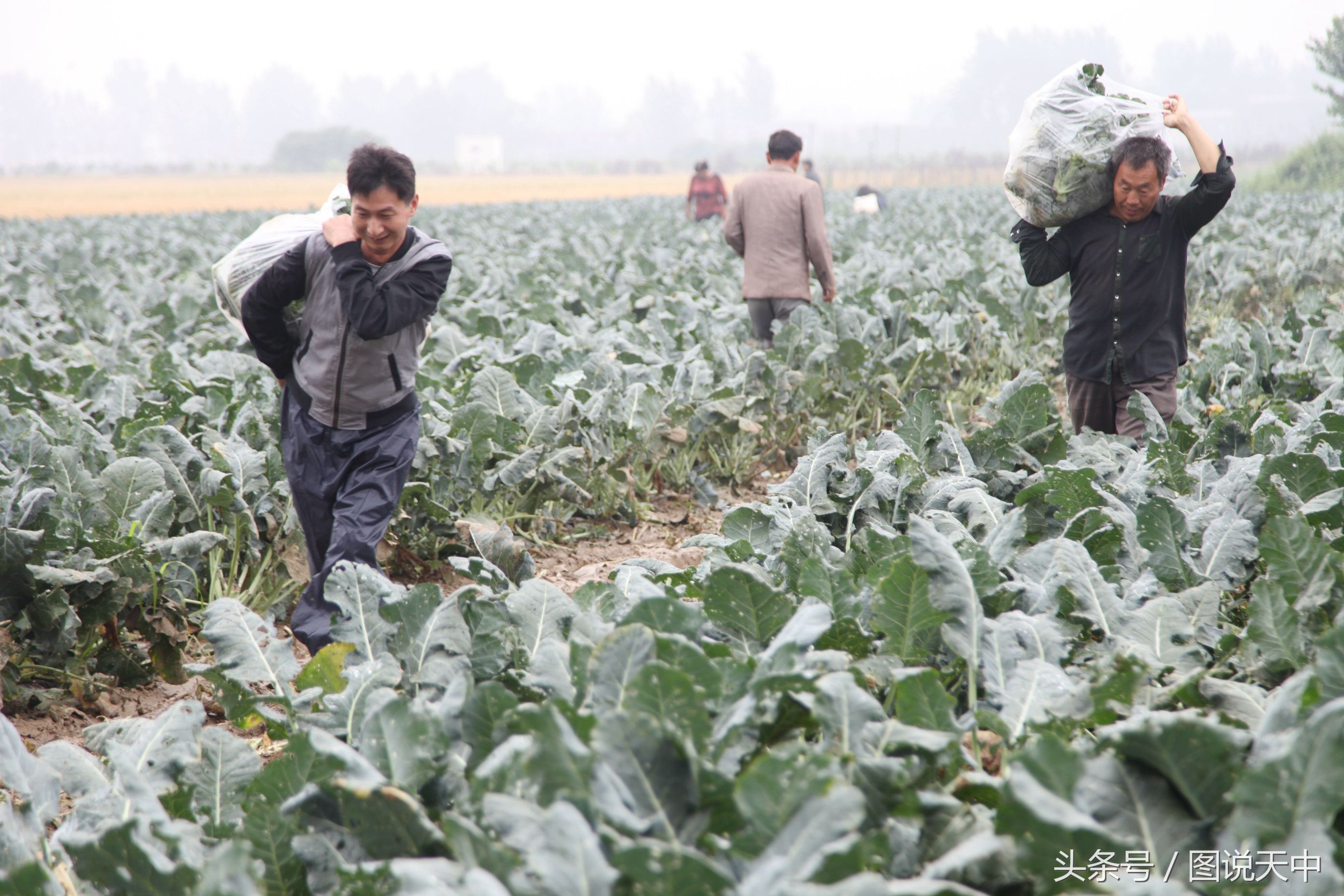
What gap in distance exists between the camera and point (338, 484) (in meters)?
3.61

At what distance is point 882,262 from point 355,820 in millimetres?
11265

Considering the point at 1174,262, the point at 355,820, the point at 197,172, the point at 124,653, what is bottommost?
the point at 124,653

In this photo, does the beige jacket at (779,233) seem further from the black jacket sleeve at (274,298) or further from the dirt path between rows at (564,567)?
the black jacket sleeve at (274,298)

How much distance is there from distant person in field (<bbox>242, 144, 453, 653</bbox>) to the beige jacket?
3.92m

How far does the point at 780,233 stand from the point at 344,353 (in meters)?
4.25

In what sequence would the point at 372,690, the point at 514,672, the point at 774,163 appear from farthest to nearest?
the point at 774,163 → the point at 514,672 → the point at 372,690

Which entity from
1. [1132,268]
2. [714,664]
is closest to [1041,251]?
[1132,268]

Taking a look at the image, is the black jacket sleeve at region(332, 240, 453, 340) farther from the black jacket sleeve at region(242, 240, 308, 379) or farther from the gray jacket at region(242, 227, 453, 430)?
the black jacket sleeve at region(242, 240, 308, 379)

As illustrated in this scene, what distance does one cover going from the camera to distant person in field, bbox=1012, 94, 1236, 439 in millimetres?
3895

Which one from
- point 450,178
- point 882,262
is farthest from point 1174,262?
point 450,178

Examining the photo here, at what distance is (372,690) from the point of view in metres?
1.95

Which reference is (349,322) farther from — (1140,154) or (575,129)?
(575,129)

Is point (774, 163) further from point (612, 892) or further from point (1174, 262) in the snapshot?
point (612, 892)

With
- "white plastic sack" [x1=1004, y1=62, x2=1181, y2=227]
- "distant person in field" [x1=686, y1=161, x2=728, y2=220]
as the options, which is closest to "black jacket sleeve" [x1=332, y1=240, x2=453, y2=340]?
"white plastic sack" [x1=1004, y1=62, x2=1181, y2=227]
